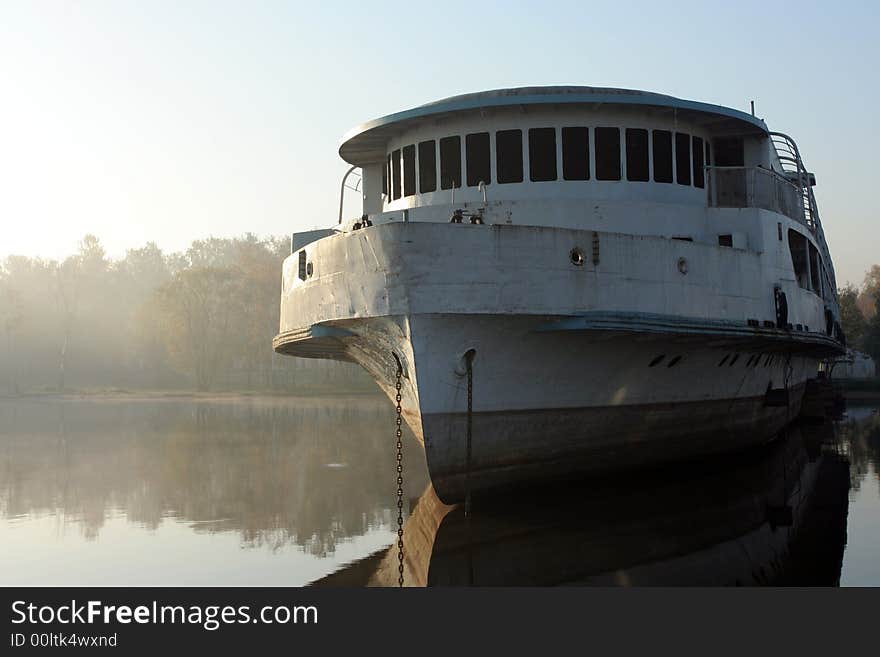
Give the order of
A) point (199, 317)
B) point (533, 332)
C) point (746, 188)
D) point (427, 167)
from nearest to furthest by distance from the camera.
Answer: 1. point (533, 332)
2. point (427, 167)
3. point (746, 188)
4. point (199, 317)

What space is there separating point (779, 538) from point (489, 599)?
4588mm

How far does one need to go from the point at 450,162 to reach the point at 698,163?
426 cm

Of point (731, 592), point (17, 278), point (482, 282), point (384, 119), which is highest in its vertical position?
point (17, 278)

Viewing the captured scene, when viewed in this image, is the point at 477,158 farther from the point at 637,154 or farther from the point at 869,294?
the point at 869,294

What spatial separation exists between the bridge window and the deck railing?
1.04 meters

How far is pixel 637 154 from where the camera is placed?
49.0ft

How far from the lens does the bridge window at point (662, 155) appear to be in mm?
15062

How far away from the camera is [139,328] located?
72688mm

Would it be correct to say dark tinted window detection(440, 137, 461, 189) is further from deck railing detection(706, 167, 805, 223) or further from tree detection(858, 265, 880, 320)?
tree detection(858, 265, 880, 320)

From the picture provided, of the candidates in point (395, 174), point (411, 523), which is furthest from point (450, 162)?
point (411, 523)

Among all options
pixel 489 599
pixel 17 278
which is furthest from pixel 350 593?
pixel 17 278

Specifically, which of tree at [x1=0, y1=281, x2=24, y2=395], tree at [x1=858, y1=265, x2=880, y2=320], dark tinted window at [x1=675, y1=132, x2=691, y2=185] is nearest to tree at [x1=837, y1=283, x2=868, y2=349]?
tree at [x1=858, y1=265, x2=880, y2=320]

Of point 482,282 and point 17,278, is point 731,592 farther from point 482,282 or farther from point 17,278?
point 17,278

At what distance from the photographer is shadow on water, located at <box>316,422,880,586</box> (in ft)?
29.3
